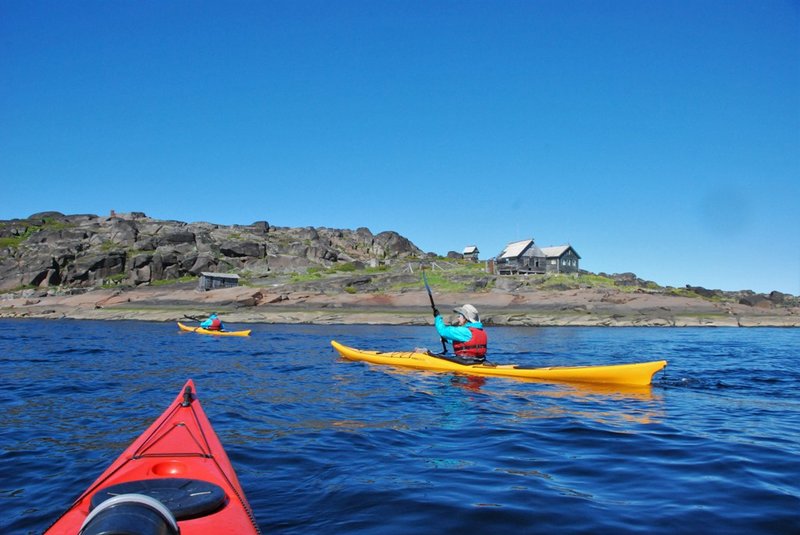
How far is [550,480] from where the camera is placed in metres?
4.80

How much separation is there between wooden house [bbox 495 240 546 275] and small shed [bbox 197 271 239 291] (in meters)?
24.9

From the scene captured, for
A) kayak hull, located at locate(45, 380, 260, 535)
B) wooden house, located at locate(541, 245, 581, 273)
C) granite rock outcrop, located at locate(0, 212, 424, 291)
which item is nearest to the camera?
kayak hull, located at locate(45, 380, 260, 535)

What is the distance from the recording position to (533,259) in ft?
185

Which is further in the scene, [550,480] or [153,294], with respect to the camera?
[153,294]

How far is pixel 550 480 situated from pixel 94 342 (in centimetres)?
1968

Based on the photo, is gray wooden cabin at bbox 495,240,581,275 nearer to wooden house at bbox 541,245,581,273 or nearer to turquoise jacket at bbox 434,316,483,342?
wooden house at bbox 541,245,581,273

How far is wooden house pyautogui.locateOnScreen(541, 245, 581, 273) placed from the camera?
57906 millimetres

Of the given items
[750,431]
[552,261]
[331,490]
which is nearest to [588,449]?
[750,431]

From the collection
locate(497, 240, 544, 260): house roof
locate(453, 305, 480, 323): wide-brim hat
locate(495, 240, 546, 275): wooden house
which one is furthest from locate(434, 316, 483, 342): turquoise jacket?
locate(497, 240, 544, 260): house roof

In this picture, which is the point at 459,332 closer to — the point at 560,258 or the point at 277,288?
the point at 277,288

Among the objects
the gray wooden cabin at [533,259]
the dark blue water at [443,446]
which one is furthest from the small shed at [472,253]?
the dark blue water at [443,446]

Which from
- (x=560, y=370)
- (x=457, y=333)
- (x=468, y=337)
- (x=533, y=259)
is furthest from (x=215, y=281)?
(x=560, y=370)

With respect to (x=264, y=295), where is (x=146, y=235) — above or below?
above

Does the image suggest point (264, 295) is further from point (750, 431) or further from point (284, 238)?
point (750, 431)
